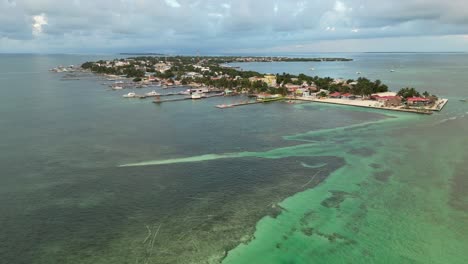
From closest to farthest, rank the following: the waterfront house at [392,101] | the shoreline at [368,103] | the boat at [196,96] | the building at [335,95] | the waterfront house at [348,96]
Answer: the shoreline at [368,103]
the waterfront house at [392,101]
the waterfront house at [348,96]
the building at [335,95]
the boat at [196,96]

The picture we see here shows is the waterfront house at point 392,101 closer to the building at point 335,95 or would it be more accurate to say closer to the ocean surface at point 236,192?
the building at point 335,95

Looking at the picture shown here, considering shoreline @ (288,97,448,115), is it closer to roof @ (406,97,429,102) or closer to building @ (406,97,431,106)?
building @ (406,97,431,106)

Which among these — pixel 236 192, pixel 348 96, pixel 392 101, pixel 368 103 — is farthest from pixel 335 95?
pixel 236 192

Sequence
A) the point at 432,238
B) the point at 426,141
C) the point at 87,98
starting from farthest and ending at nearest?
1. the point at 87,98
2. the point at 426,141
3. the point at 432,238

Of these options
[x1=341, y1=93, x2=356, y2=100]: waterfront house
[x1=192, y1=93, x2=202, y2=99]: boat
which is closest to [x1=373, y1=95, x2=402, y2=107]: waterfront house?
[x1=341, y1=93, x2=356, y2=100]: waterfront house

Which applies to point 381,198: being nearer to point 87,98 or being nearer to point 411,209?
point 411,209

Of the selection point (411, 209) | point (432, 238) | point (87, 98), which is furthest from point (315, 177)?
point (87, 98)

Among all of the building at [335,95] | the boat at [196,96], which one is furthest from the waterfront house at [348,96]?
the boat at [196,96]

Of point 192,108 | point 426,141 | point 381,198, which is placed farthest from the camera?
point 192,108
